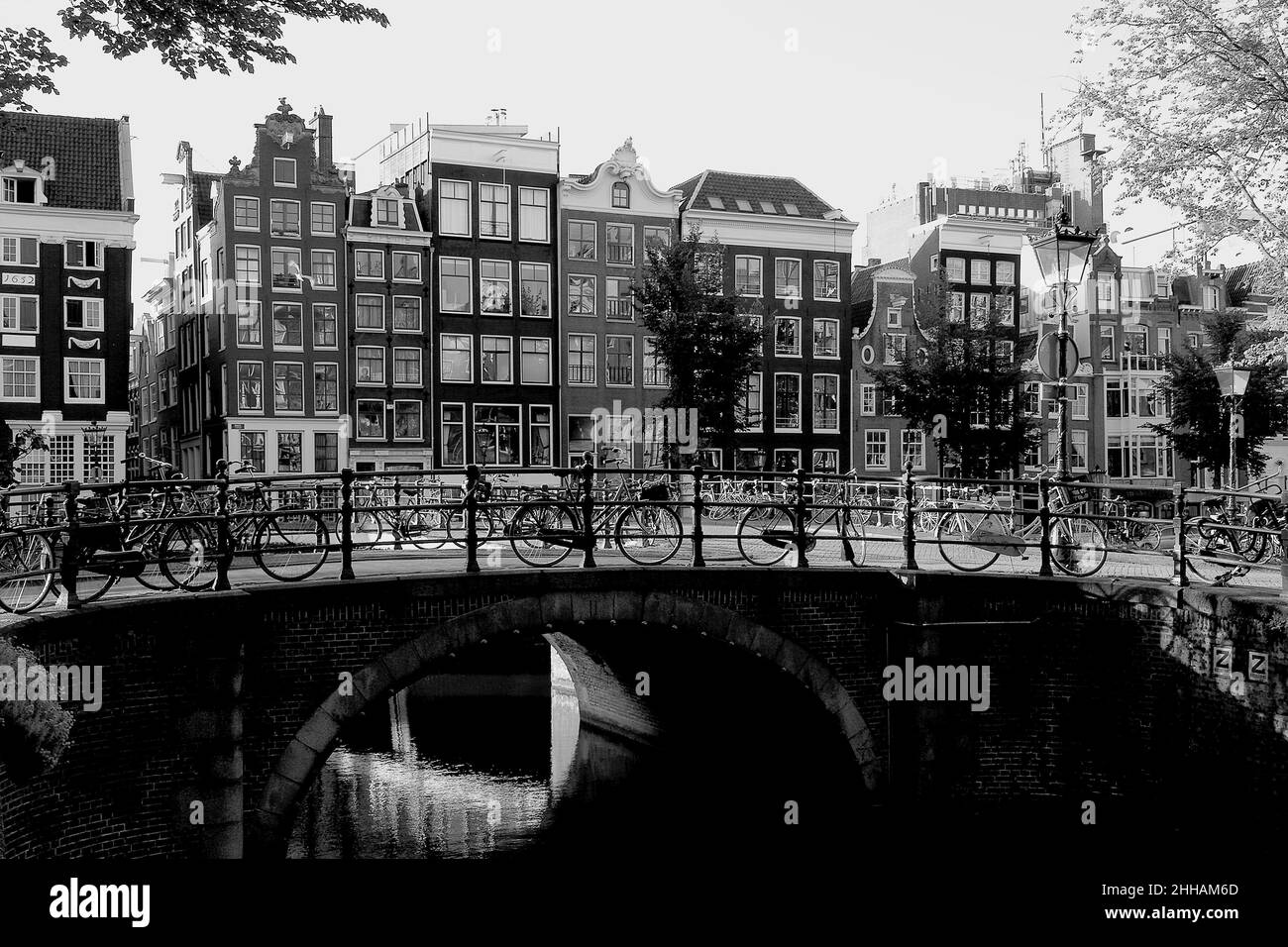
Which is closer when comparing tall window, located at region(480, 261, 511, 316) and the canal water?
the canal water

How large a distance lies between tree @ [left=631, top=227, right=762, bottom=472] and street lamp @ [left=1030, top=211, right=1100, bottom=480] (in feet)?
86.2

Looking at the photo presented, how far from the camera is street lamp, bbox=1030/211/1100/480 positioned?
1523 centimetres

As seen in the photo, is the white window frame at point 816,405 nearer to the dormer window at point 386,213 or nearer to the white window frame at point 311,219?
the dormer window at point 386,213

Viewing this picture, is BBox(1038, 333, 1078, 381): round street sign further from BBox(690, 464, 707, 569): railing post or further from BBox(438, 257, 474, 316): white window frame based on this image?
BBox(438, 257, 474, 316): white window frame

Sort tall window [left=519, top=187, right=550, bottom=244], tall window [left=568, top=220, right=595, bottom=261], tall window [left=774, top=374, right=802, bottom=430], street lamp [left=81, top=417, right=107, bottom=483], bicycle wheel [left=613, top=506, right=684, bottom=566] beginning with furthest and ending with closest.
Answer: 1. tall window [left=774, top=374, right=802, bottom=430]
2. tall window [left=568, top=220, right=595, bottom=261]
3. tall window [left=519, top=187, right=550, bottom=244]
4. street lamp [left=81, top=417, right=107, bottom=483]
5. bicycle wheel [left=613, top=506, right=684, bottom=566]

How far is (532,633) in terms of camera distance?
14.4 m

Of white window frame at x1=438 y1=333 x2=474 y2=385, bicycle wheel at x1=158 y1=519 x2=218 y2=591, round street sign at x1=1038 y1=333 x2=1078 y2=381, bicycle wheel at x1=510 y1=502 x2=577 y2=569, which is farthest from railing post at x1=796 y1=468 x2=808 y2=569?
white window frame at x1=438 y1=333 x2=474 y2=385

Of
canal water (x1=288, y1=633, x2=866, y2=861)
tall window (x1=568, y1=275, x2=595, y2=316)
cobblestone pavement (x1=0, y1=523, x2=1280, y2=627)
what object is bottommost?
canal water (x1=288, y1=633, x2=866, y2=861)

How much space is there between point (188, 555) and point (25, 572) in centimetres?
162

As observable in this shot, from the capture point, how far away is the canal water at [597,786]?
17.3m

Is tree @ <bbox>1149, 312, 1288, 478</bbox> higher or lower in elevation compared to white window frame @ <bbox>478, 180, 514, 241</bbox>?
lower

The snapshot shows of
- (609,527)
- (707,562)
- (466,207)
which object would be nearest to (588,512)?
(707,562)
